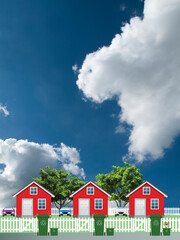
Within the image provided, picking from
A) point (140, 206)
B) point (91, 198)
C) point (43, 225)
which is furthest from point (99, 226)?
point (140, 206)

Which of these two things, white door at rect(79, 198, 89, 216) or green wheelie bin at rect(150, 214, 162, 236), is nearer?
green wheelie bin at rect(150, 214, 162, 236)

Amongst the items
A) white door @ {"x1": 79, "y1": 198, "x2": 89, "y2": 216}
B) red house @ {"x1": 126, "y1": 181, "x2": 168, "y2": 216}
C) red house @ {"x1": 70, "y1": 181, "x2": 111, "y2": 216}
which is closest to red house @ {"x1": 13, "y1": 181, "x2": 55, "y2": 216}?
red house @ {"x1": 70, "y1": 181, "x2": 111, "y2": 216}

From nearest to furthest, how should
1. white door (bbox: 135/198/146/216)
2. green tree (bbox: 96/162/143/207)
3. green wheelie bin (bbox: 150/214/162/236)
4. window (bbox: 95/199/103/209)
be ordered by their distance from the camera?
green wheelie bin (bbox: 150/214/162/236) → window (bbox: 95/199/103/209) → white door (bbox: 135/198/146/216) → green tree (bbox: 96/162/143/207)

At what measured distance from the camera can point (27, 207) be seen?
46.3 meters

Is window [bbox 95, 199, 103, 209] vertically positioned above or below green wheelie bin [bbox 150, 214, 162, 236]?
below

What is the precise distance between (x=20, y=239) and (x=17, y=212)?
74.3 ft

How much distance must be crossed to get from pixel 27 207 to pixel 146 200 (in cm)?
1636

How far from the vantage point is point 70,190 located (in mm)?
→ 53344

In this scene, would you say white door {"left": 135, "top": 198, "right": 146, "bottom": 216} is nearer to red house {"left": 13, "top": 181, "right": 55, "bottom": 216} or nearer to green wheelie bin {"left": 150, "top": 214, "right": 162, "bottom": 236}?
red house {"left": 13, "top": 181, "right": 55, "bottom": 216}

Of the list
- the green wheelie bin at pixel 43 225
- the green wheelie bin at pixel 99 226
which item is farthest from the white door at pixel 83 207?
the green wheelie bin at pixel 43 225

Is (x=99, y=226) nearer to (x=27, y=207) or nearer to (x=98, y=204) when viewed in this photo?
(x=98, y=204)

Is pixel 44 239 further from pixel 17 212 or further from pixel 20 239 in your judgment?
pixel 17 212

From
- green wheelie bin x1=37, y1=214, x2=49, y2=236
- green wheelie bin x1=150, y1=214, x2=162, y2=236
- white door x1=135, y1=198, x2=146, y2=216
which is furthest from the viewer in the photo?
white door x1=135, y1=198, x2=146, y2=216

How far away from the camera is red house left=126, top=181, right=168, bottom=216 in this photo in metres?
46.8
